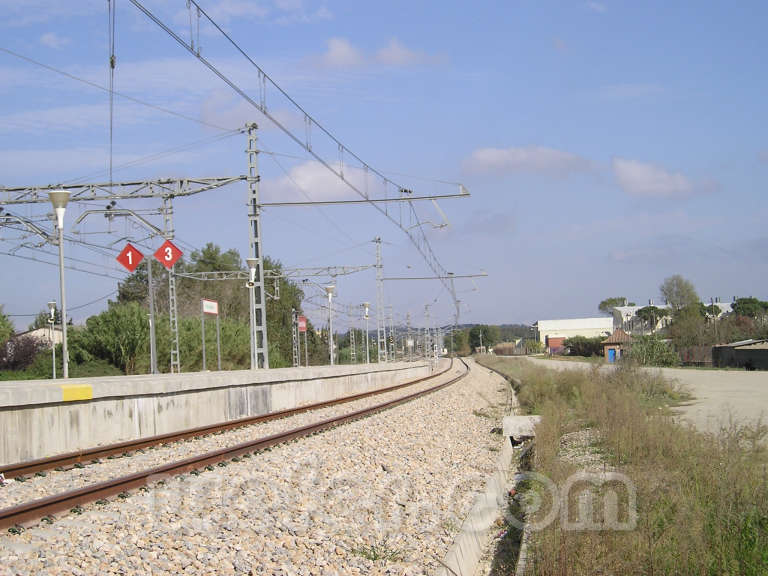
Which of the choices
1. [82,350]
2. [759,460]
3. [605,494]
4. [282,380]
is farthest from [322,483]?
[82,350]

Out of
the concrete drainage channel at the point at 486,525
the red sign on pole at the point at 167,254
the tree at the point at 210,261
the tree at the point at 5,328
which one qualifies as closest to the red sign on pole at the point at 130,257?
the red sign on pole at the point at 167,254

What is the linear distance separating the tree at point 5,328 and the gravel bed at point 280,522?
40.7m

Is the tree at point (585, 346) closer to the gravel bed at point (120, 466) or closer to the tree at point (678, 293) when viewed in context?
the tree at point (678, 293)

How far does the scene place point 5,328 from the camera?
49906 mm

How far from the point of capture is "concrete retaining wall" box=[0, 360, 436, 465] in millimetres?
13109

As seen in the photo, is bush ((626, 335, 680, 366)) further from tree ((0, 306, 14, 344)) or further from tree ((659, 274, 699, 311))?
tree ((659, 274, 699, 311))

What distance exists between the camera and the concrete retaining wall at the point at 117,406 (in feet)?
43.0

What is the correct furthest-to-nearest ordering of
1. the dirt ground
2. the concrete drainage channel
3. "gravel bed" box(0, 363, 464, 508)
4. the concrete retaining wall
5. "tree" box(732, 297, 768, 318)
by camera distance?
"tree" box(732, 297, 768, 318) < the dirt ground < the concrete retaining wall < "gravel bed" box(0, 363, 464, 508) < the concrete drainage channel

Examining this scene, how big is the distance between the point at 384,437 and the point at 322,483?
5.83m

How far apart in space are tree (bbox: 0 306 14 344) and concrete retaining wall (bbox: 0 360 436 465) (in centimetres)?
2928

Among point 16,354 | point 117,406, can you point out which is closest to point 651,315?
point 16,354

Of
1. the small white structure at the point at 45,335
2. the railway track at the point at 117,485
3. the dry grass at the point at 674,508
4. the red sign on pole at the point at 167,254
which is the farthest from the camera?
the small white structure at the point at 45,335

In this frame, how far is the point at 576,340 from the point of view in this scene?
134m

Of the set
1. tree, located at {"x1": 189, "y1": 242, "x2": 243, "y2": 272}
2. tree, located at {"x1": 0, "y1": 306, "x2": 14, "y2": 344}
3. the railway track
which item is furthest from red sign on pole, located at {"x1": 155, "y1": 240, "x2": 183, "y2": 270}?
tree, located at {"x1": 189, "y1": 242, "x2": 243, "y2": 272}
